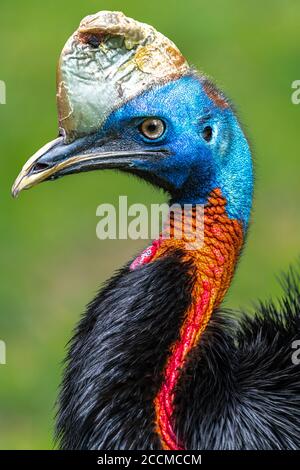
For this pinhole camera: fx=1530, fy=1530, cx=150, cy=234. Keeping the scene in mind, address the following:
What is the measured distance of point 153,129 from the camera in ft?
15.3

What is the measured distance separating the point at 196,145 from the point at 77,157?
363 mm

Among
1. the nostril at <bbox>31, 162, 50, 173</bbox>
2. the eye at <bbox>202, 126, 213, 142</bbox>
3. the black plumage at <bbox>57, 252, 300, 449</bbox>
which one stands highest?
the eye at <bbox>202, 126, 213, 142</bbox>

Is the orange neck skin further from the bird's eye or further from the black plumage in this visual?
the bird's eye

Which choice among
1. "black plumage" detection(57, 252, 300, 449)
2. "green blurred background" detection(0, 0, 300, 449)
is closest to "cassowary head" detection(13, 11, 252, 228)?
"black plumage" detection(57, 252, 300, 449)

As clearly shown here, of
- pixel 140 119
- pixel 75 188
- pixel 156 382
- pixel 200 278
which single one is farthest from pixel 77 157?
pixel 75 188

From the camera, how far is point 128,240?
8.94 meters

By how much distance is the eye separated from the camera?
184 inches

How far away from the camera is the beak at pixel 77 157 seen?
4590 millimetres

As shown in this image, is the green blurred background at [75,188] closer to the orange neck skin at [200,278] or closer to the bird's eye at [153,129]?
the orange neck skin at [200,278]

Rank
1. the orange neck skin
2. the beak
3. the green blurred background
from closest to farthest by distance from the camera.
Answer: the orange neck skin → the beak → the green blurred background

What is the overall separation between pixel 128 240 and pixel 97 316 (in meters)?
4.31

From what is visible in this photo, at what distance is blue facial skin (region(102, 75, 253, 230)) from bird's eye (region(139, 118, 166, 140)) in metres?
0.01

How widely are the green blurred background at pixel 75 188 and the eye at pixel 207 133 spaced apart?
2764 millimetres

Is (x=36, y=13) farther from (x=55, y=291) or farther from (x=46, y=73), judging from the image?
(x=55, y=291)
